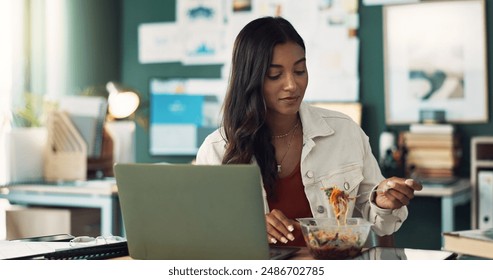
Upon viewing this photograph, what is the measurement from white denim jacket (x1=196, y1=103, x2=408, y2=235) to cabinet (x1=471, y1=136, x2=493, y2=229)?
5.24 ft

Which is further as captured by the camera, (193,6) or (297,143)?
(193,6)

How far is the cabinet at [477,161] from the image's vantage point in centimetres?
330

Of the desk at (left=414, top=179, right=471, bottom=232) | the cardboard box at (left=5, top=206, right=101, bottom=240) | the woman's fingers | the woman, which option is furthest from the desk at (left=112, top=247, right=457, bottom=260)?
the cardboard box at (left=5, top=206, right=101, bottom=240)

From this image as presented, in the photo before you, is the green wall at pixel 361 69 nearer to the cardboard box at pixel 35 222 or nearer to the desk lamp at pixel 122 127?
the desk lamp at pixel 122 127

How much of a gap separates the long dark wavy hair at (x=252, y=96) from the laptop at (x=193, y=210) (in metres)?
0.59

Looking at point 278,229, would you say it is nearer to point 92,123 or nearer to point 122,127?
point 92,123

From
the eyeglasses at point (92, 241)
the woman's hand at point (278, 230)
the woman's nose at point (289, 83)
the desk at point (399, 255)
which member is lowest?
the eyeglasses at point (92, 241)

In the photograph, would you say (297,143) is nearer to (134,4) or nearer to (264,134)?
(264,134)

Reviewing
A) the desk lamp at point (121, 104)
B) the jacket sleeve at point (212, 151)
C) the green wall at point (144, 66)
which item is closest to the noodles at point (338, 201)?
the jacket sleeve at point (212, 151)

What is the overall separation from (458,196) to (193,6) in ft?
6.86

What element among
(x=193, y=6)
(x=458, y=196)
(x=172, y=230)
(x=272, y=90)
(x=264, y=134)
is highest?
(x=193, y=6)

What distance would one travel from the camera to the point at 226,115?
1.92m

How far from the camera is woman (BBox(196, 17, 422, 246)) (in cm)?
177

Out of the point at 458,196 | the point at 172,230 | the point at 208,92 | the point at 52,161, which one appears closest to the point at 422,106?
the point at 458,196
